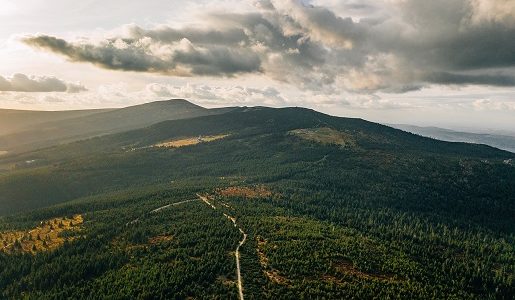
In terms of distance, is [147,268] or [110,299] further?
[147,268]

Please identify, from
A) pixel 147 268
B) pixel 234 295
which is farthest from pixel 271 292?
pixel 147 268

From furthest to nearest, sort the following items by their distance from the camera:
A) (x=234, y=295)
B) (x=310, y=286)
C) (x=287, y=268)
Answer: (x=287, y=268) < (x=310, y=286) < (x=234, y=295)

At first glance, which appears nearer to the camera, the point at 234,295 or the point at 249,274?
the point at 234,295

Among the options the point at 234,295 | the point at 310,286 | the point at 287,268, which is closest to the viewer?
the point at 234,295

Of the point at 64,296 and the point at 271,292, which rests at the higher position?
the point at 271,292

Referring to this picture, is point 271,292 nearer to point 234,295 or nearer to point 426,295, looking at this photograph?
point 234,295

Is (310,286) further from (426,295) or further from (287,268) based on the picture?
(426,295)

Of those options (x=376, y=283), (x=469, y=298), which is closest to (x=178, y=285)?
(x=376, y=283)
